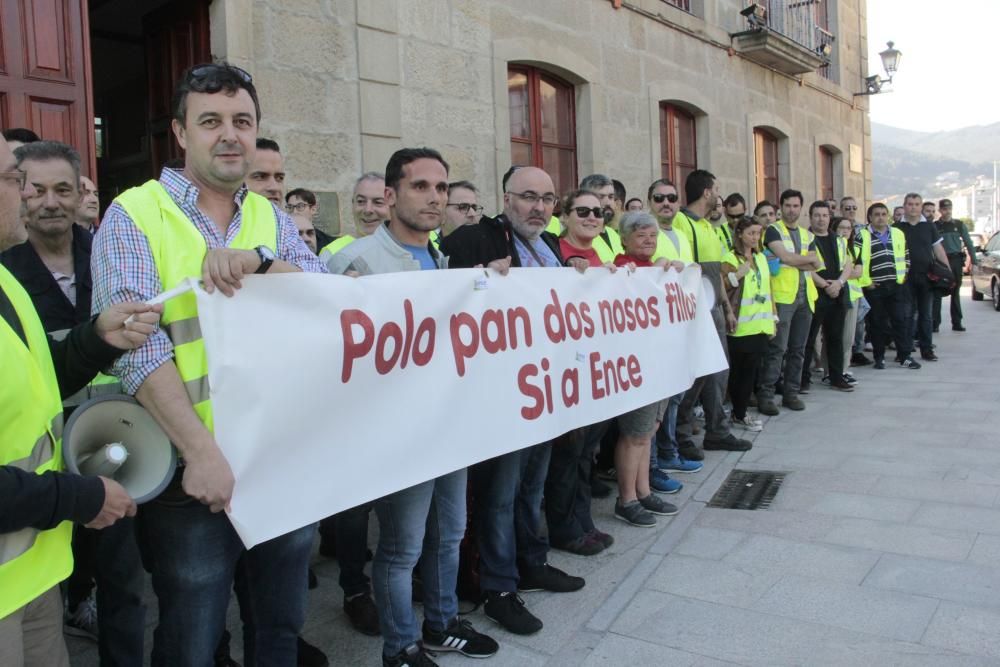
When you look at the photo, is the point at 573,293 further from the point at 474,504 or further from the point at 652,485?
the point at 652,485

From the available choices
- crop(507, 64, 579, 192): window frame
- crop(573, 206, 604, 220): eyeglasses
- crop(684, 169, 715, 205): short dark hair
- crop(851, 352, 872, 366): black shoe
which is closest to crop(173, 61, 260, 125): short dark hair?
crop(573, 206, 604, 220): eyeglasses

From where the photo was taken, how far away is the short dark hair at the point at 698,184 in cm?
630

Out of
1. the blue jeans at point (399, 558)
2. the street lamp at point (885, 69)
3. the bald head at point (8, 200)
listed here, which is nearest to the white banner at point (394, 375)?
the blue jeans at point (399, 558)

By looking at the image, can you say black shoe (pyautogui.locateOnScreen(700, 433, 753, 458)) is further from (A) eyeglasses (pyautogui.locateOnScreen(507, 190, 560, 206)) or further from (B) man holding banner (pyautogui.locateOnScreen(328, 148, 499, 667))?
(B) man holding banner (pyautogui.locateOnScreen(328, 148, 499, 667))

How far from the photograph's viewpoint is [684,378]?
4.63 m

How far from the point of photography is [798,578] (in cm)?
379

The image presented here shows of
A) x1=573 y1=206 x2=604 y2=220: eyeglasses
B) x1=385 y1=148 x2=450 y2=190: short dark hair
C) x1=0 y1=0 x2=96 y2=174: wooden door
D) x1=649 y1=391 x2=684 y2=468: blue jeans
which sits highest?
x1=0 y1=0 x2=96 y2=174: wooden door

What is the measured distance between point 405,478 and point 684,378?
2365 mm

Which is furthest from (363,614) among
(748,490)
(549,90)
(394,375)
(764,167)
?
(764,167)

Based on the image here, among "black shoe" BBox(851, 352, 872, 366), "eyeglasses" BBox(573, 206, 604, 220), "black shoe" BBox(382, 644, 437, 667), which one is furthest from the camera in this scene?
"black shoe" BBox(851, 352, 872, 366)

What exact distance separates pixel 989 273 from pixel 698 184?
14.4 meters

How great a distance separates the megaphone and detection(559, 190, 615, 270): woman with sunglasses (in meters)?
2.32

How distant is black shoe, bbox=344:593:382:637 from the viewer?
3.38 m

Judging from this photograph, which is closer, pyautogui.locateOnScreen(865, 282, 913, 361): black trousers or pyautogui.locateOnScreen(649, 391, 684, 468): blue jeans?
pyautogui.locateOnScreen(649, 391, 684, 468): blue jeans
